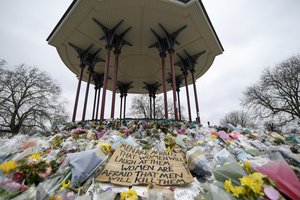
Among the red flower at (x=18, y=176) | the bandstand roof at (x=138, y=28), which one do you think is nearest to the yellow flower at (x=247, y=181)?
the red flower at (x=18, y=176)

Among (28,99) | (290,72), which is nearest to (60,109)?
(28,99)

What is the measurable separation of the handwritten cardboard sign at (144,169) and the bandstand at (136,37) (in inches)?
228

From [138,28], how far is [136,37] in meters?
0.73

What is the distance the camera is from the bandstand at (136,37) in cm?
728

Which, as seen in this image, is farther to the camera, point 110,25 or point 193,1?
point 110,25

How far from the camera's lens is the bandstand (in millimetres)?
7281

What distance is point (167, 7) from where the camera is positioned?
722cm

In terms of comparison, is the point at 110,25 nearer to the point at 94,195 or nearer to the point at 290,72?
the point at 94,195

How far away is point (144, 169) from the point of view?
192 centimetres

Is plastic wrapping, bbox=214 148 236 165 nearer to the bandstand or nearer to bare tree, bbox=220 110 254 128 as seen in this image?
the bandstand

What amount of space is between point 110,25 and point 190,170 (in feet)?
28.8

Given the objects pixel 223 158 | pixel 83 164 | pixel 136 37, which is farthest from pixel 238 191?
pixel 136 37

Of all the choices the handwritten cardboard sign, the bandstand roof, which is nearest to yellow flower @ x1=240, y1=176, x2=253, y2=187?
the handwritten cardboard sign

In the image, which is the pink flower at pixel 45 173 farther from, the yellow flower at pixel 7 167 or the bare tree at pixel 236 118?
the bare tree at pixel 236 118
